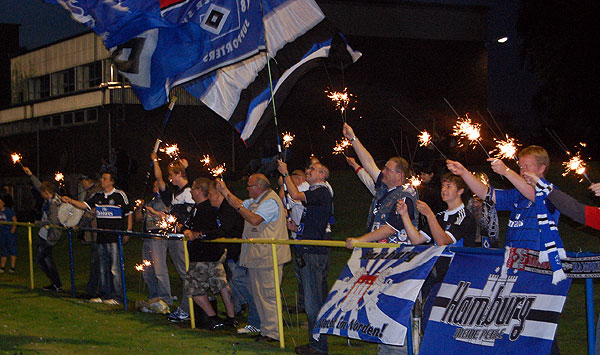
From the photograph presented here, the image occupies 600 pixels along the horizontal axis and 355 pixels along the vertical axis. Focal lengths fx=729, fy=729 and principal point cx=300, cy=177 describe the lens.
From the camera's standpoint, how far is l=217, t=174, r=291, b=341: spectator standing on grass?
8.77 m

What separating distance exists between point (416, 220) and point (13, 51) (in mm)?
70302

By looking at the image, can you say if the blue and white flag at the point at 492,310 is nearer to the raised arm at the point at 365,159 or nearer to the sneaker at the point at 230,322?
the raised arm at the point at 365,159

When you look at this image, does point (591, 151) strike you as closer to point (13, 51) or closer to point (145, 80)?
point (145, 80)

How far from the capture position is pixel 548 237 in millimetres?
5633

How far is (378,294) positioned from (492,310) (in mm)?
1163

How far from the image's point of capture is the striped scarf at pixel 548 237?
5.47 meters

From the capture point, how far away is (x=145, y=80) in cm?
829

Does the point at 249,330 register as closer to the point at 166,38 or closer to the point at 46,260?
the point at 166,38

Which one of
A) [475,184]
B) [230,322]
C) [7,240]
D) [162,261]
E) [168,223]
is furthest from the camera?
[7,240]

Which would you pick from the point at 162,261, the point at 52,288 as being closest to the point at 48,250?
the point at 52,288

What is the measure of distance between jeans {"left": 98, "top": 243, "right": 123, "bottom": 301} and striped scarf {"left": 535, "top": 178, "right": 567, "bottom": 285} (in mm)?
8217

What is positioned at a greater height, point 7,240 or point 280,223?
point 280,223

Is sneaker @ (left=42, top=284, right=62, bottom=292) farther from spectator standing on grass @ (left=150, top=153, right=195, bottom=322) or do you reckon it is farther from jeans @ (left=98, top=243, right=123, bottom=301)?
spectator standing on grass @ (left=150, top=153, right=195, bottom=322)

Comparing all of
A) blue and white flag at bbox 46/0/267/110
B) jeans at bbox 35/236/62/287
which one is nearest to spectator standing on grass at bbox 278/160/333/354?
blue and white flag at bbox 46/0/267/110
